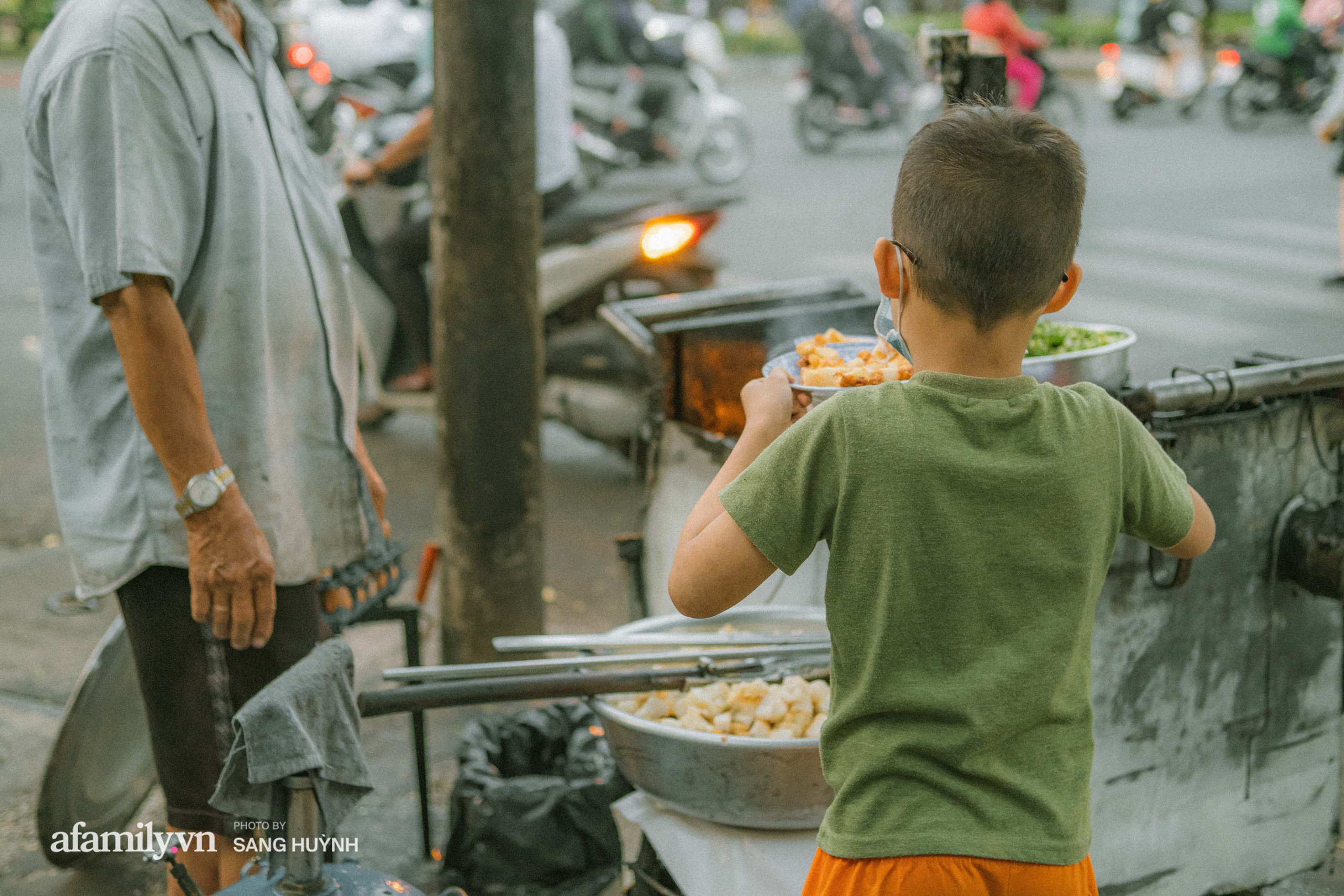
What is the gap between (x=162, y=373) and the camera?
191cm

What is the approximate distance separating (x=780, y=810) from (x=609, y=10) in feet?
38.9

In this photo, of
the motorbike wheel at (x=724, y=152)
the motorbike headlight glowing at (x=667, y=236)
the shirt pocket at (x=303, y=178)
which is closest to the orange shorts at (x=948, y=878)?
the shirt pocket at (x=303, y=178)

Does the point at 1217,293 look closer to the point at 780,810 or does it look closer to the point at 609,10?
the point at 780,810

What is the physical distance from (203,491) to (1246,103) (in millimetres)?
15396

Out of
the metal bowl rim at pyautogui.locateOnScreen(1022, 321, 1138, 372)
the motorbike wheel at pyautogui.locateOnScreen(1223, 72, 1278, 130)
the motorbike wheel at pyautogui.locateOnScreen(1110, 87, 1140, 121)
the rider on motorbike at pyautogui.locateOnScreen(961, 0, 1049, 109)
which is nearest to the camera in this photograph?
the metal bowl rim at pyautogui.locateOnScreen(1022, 321, 1138, 372)

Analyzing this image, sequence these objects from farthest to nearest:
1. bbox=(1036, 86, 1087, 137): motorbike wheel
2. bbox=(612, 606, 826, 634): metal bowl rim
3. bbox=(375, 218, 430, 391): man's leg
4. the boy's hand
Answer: bbox=(1036, 86, 1087, 137): motorbike wheel < bbox=(375, 218, 430, 391): man's leg < bbox=(612, 606, 826, 634): metal bowl rim < the boy's hand

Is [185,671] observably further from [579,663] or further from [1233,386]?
[1233,386]

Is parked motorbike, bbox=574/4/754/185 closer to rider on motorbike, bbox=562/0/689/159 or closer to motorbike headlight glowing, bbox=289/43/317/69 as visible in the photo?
rider on motorbike, bbox=562/0/689/159

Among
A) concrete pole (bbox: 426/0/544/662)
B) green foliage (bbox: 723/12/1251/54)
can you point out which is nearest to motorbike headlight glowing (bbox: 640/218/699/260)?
concrete pole (bbox: 426/0/544/662)

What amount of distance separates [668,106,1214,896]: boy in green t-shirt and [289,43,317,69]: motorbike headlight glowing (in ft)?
30.6

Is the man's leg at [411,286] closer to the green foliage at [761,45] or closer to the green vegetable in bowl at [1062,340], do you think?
the green vegetable in bowl at [1062,340]

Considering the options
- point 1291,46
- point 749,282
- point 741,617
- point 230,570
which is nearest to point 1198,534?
point 741,617

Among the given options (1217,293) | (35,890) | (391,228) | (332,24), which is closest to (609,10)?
(332,24)

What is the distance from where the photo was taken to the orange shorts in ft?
4.38
